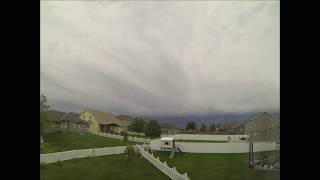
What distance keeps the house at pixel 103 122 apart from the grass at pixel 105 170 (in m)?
0.13

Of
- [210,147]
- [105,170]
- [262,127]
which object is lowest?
[105,170]

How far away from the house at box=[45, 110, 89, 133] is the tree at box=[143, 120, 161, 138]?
0.90ft

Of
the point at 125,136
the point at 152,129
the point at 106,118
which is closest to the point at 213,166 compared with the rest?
the point at 152,129

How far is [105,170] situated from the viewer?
169 centimetres

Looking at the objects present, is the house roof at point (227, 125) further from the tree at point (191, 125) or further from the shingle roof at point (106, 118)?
the shingle roof at point (106, 118)

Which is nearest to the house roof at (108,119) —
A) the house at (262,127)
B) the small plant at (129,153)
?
the small plant at (129,153)

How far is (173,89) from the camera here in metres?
1.70

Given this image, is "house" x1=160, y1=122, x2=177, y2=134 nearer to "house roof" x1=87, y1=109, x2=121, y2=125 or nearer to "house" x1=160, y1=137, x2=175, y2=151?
"house" x1=160, y1=137, x2=175, y2=151

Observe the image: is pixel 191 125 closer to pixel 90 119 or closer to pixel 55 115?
pixel 90 119

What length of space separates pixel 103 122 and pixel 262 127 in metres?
0.73

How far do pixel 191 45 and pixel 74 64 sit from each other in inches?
21.5

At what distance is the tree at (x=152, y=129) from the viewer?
169 cm
